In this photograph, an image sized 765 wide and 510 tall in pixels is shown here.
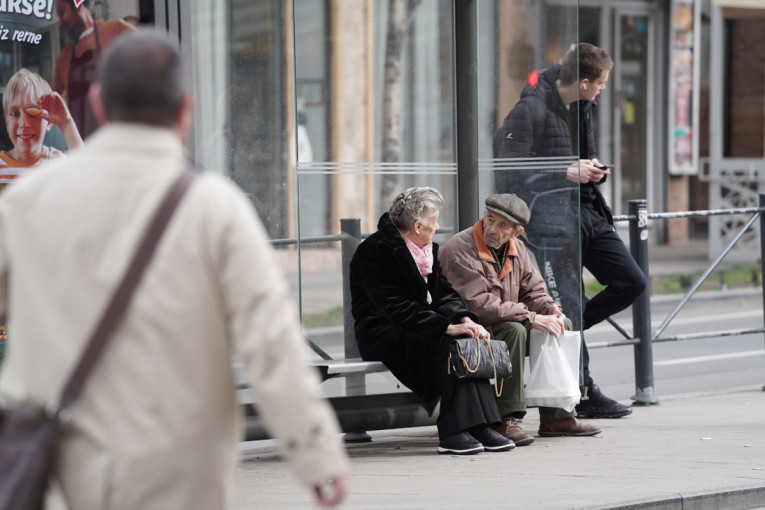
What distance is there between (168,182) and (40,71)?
142 inches

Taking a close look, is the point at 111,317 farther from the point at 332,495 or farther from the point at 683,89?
the point at 683,89

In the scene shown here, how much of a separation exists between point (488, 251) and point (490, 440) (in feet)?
3.41

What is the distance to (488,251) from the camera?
663 centimetres

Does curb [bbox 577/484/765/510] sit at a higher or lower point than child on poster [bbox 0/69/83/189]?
lower

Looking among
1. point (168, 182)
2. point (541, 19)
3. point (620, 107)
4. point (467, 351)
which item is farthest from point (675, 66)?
point (168, 182)

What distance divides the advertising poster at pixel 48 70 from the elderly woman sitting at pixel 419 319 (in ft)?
5.27

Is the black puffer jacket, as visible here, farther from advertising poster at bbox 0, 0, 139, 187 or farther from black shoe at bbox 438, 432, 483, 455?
advertising poster at bbox 0, 0, 139, 187

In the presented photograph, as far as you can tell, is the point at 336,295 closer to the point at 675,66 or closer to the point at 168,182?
the point at 168,182

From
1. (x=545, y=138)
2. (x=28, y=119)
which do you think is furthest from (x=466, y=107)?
(x=28, y=119)

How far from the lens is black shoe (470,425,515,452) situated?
6.23 metres

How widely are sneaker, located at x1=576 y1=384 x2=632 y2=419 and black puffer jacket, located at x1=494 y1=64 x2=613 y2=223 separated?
108cm

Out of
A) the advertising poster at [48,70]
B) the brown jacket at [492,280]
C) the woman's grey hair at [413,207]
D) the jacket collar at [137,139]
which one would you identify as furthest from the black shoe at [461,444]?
the jacket collar at [137,139]

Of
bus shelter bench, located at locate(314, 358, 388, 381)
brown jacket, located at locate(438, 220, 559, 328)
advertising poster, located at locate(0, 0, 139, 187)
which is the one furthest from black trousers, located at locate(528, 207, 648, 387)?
advertising poster, located at locate(0, 0, 139, 187)

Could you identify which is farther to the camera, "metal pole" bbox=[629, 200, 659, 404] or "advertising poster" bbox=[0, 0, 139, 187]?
"metal pole" bbox=[629, 200, 659, 404]
